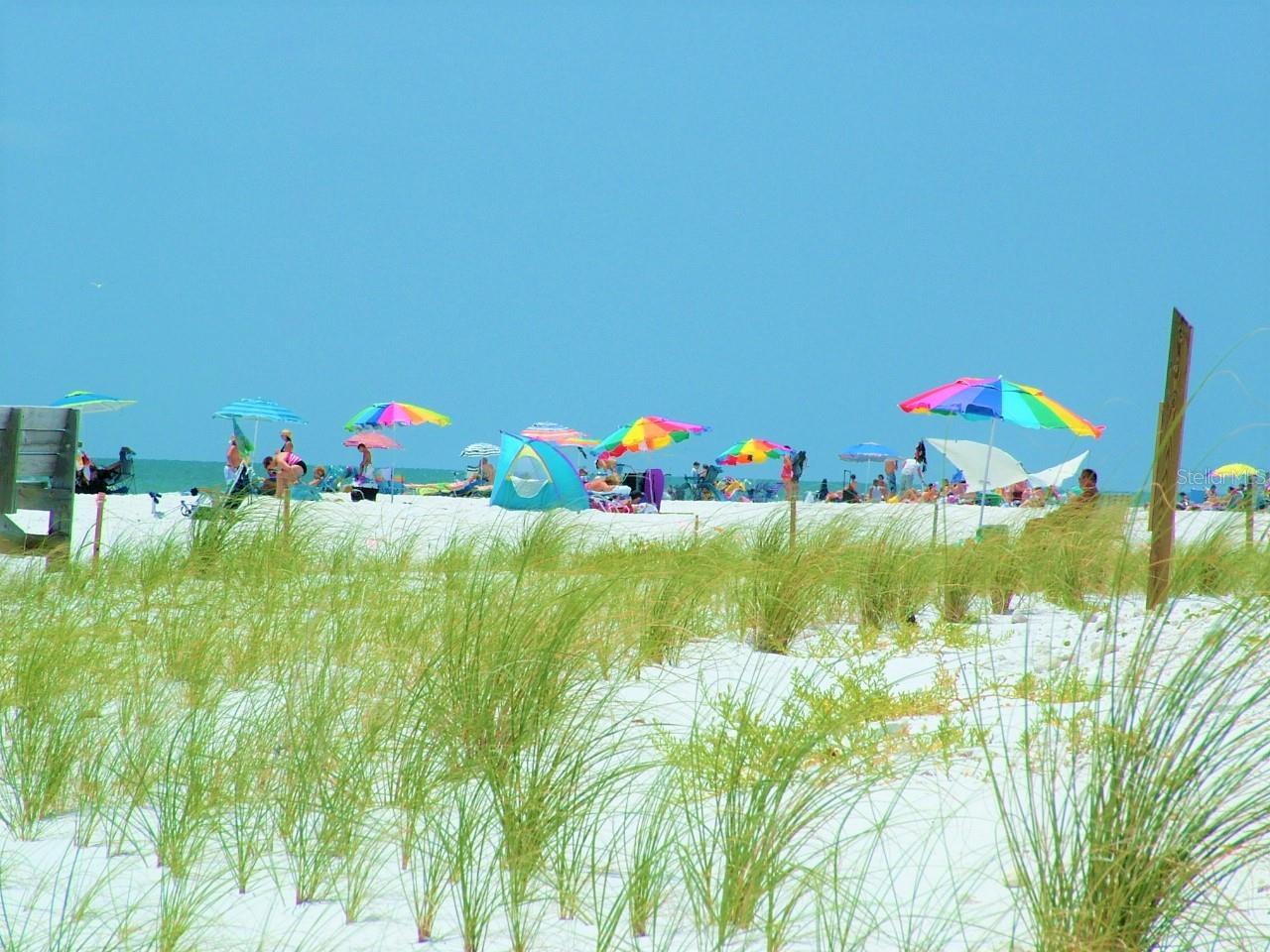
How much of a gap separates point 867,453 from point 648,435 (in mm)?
9605

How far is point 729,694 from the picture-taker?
292cm

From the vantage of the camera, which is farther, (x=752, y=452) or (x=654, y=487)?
(x=752, y=452)

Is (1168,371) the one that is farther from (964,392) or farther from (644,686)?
(964,392)

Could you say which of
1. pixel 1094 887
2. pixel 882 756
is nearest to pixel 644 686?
pixel 882 756

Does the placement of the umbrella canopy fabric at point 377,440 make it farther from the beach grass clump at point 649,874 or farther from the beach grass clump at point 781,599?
the beach grass clump at point 649,874

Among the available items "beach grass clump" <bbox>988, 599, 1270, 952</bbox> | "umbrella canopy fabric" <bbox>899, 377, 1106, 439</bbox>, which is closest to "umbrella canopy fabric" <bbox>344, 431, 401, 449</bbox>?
"umbrella canopy fabric" <bbox>899, 377, 1106, 439</bbox>

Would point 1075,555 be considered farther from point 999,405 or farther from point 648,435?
point 648,435

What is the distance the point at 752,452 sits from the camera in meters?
27.6

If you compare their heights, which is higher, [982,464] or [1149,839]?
[982,464]

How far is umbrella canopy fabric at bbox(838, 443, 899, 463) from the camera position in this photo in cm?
3069

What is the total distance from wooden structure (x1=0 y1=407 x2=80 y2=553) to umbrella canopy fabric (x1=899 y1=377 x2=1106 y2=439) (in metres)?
7.26

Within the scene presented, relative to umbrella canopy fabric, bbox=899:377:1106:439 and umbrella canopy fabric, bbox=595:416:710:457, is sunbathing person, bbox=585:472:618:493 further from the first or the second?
umbrella canopy fabric, bbox=899:377:1106:439

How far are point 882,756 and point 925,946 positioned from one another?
2.68ft

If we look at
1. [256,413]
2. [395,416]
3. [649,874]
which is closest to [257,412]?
[256,413]
